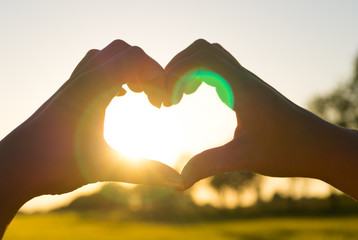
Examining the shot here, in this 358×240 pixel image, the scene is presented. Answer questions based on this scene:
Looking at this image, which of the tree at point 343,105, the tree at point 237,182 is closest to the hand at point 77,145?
the tree at point 343,105

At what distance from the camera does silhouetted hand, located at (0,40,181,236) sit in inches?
103

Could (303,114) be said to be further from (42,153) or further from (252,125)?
(42,153)

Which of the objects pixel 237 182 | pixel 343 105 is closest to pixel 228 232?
pixel 343 105

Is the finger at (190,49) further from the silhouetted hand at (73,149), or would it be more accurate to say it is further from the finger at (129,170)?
the finger at (129,170)

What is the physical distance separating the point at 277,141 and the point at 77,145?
4.86 ft

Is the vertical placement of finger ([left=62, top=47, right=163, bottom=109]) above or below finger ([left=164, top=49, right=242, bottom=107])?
below

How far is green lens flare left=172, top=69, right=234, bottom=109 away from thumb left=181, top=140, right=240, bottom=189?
36 centimetres

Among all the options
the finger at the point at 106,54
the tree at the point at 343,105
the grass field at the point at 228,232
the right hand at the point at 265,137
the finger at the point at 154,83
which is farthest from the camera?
the tree at the point at 343,105

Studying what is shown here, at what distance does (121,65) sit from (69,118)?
0.55 metres

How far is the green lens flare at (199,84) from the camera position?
3.06 m

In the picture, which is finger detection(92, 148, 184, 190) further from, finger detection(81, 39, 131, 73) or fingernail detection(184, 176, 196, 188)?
finger detection(81, 39, 131, 73)

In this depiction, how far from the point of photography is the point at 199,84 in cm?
351

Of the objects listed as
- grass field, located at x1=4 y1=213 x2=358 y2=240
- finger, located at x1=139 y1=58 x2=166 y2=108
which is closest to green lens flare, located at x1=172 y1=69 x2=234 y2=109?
finger, located at x1=139 y1=58 x2=166 y2=108

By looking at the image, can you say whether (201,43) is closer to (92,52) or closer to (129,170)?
(92,52)
